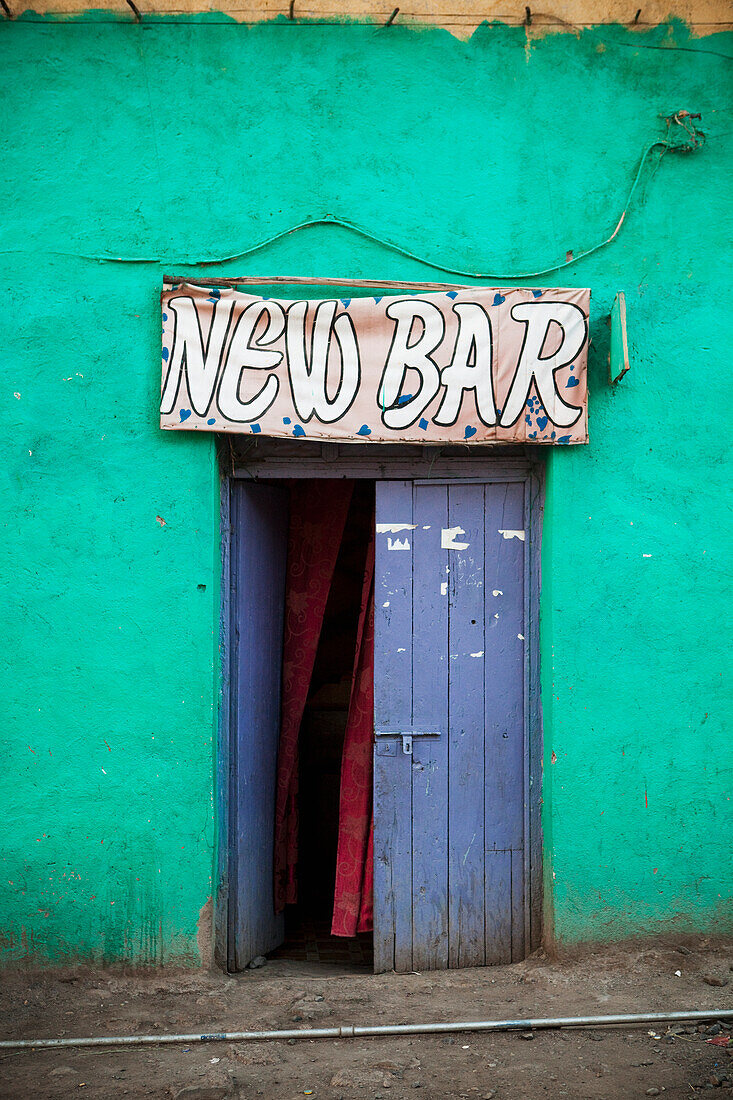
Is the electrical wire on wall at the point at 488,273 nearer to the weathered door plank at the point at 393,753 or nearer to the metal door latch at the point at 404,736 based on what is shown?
the weathered door plank at the point at 393,753

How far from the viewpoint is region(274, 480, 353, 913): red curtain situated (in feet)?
15.8

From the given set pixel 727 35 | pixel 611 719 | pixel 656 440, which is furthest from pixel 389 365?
pixel 727 35

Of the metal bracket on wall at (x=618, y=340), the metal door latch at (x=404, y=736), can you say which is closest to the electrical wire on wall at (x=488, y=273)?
the metal bracket on wall at (x=618, y=340)

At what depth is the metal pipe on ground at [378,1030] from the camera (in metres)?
3.48

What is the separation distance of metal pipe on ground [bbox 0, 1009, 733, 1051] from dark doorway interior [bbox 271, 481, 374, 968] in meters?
1.01

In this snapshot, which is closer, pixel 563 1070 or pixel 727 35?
pixel 563 1070

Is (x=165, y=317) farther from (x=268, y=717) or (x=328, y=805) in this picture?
(x=328, y=805)

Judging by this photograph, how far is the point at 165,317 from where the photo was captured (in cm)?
398

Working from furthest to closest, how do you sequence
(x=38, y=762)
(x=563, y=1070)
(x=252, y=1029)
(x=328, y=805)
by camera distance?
(x=328, y=805), (x=38, y=762), (x=252, y=1029), (x=563, y=1070)

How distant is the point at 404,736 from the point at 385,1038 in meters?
1.27

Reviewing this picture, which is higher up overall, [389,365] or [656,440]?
→ [389,365]

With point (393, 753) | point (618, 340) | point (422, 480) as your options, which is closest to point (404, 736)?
point (393, 753)

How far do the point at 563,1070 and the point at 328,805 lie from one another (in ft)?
8.48

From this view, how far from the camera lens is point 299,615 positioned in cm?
492
